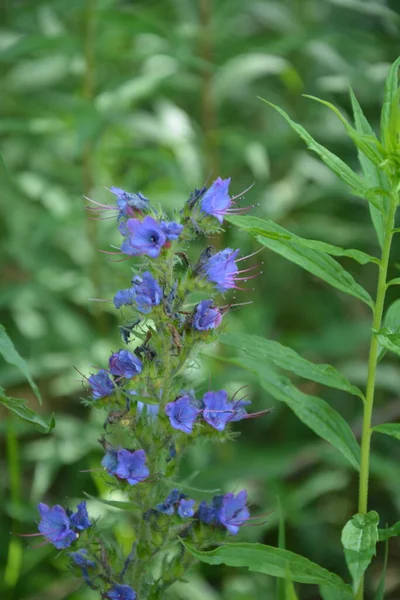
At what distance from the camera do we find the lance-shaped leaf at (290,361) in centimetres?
180

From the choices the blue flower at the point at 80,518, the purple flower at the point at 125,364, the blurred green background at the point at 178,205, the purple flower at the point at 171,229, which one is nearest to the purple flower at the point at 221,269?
the purple flower at the point at 171,229

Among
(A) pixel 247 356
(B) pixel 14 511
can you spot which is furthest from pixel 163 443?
(B) pixel 14 511

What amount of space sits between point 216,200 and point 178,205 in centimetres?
174

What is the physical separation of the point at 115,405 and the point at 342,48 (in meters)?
2.66

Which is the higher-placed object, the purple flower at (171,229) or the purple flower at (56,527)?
the purple flower at (171,229)

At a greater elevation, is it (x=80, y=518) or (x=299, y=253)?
(x=299, y=253)

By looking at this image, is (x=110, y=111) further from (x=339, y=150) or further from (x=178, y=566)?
(x=178, y=566)

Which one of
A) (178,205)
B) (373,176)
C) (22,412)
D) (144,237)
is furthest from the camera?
(178,205)

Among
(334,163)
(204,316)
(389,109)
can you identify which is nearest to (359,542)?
(204,316)

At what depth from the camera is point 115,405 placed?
5.89 ft

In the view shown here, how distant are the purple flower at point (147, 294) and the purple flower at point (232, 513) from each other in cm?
46

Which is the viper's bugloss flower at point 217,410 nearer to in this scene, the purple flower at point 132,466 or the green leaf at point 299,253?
the purple flower at point 132,466

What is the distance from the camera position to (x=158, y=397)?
1.77 meters

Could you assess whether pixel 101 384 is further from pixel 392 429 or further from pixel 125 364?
pixel 392 429
